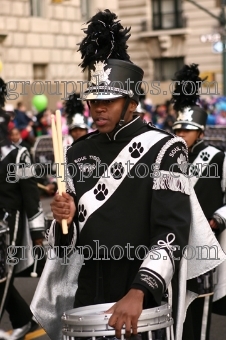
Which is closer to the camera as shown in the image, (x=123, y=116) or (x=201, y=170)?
(x=123, y=116)

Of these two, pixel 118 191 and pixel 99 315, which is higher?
pixel 118 191

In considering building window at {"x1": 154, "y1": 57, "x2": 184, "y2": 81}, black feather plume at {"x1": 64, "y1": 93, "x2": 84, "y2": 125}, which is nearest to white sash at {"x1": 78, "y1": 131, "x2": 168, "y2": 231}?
black feather plume at {"x1": 64, "y1": 93, "x2": 84, "y2": 125}

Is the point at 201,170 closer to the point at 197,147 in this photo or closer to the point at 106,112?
the point at 197,147

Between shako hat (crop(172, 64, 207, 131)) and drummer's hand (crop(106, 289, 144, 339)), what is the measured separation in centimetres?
340

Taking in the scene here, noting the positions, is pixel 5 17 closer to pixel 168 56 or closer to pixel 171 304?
pixel 168 56

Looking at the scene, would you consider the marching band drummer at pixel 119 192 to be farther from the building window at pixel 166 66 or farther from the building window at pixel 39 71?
the building window at pixel 166 66

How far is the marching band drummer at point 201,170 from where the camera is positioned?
6.09 m

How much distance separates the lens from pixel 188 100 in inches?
290

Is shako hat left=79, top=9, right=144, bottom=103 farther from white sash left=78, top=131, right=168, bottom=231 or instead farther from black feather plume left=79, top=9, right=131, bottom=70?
white sash left=78, top=131, right=168, bottom=231

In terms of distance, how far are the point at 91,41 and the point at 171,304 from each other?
4.21 ft

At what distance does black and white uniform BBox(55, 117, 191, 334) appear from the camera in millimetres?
4238

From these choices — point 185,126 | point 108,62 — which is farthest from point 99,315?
point 185,126

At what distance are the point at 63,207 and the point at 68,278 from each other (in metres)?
0.57

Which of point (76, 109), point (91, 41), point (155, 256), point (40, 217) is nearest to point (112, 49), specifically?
point (91, 41)
